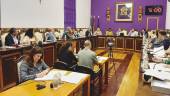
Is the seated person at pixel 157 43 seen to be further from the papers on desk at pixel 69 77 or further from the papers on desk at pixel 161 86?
the papers on desk at pixel 161 86

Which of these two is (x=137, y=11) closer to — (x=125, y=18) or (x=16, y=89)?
(x=125, y=18)

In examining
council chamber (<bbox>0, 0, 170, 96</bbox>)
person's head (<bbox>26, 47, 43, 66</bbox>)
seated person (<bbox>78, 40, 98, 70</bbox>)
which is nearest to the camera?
council chamber (<bbox>0, 0, 170, 96</bbox>)

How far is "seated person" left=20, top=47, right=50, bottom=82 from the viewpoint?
8.94 feet

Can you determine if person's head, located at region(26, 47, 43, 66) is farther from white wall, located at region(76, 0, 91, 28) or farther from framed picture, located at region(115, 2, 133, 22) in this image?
framed picture, located at region(115, 2, 133, 22)

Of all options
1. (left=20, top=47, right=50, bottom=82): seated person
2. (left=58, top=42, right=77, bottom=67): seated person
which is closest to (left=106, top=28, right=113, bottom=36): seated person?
(left=58, top=42, right=77, bottom=67): seated person

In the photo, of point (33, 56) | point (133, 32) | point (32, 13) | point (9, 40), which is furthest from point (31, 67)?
point (133, 32)

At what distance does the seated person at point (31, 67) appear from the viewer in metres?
2.72

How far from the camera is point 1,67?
4.35 meters

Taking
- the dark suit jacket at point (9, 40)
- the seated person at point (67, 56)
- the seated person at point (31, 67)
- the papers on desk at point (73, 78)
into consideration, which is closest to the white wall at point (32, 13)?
the dark suit jacket at point (9, 40)

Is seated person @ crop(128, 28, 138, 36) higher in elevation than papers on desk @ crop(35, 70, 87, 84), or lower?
higher

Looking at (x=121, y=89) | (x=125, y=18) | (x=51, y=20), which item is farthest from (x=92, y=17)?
(x=121, y=89)

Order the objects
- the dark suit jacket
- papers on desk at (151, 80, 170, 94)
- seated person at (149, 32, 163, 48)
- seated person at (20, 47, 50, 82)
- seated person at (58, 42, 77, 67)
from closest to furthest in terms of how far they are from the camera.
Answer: papers on desk at (151, 80, 170, 94), seated person at (20, 47, 50, 82), seated person at (58, 42, 77, 67), seated person at (149, 32, 163, 48), the dark suit jacket

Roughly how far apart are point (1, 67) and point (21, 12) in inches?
153

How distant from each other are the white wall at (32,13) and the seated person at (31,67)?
448 cm
